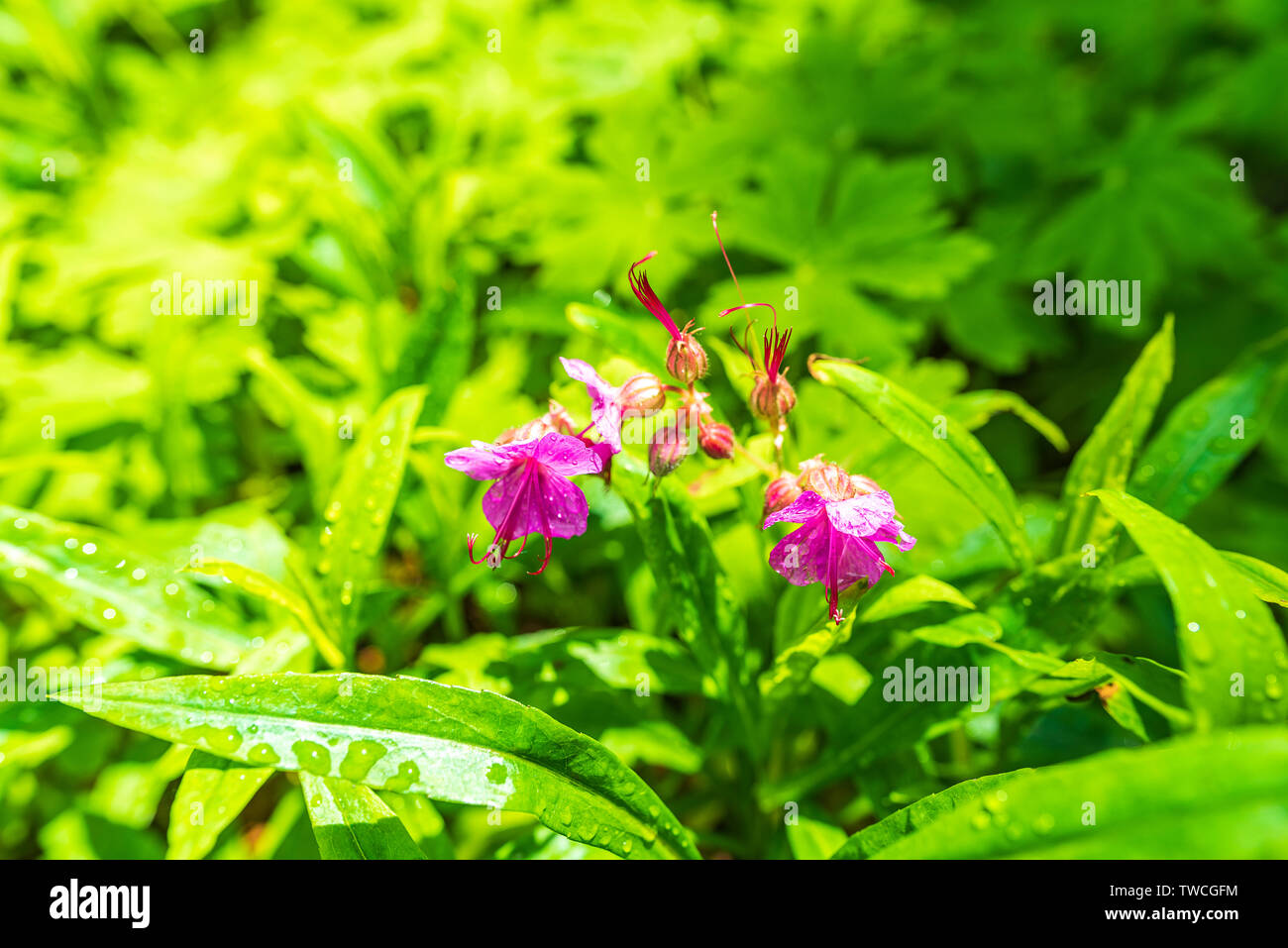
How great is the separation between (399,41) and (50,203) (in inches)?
46.8

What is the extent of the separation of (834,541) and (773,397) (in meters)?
0.24

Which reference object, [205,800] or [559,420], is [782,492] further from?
[205,800]

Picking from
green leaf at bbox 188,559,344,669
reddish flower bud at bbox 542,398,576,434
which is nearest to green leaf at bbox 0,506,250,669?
green leaf at bbox 188,559,344,669

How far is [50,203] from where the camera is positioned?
2521mm

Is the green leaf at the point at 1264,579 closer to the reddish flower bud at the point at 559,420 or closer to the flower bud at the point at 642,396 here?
the flower bud at the point at 642,396

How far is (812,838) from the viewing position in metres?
1.36

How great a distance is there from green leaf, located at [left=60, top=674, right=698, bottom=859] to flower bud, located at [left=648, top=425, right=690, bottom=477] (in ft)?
1.24

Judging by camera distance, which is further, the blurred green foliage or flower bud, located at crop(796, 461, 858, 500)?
the blurred green foliage

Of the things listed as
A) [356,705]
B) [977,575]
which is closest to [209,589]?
[356,705]

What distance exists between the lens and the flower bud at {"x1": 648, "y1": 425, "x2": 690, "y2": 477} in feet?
3.70

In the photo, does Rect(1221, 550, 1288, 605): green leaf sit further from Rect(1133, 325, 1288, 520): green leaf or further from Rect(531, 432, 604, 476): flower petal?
Rect(531, 432, 604, 476): flower petal

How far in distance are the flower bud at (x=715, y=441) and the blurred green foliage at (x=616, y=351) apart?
113 millimetres

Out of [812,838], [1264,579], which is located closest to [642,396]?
[812,838]
